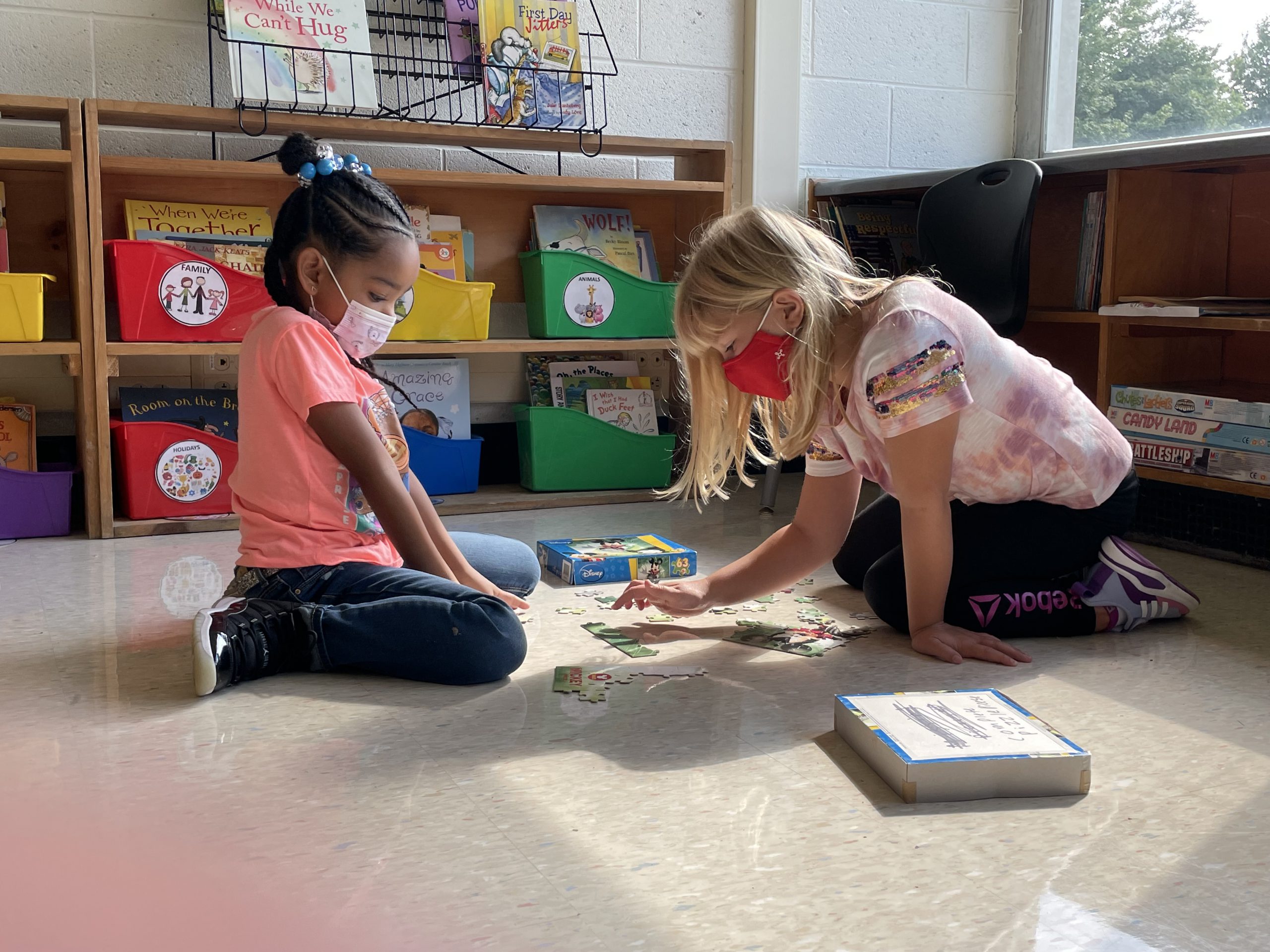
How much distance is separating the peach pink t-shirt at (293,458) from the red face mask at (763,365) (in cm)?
56

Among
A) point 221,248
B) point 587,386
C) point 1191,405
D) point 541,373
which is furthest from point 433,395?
point 1191,405

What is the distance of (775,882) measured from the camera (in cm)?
104

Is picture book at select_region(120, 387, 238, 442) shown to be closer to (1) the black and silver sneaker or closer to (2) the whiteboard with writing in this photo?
(1) the black and silver sneaker

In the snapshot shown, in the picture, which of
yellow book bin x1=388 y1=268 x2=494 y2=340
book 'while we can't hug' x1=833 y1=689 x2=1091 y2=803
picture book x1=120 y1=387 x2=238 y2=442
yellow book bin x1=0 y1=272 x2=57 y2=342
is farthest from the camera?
yellow book bin x1=388 y1=268 x2=494 y2=340

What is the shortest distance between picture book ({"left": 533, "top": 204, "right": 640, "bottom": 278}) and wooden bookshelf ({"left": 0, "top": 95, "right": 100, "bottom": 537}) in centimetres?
114

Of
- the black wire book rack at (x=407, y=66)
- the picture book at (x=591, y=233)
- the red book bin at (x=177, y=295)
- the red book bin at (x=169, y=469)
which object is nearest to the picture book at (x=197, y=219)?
the red book bin at (x=177, y=295)

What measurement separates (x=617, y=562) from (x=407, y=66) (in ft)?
5.04

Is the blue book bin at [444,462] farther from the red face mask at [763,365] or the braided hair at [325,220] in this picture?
the red face mask at [763,365]

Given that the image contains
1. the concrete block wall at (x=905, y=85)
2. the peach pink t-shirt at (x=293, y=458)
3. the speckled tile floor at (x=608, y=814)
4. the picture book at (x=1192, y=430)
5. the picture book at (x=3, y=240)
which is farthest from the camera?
the concrete block wall at (x=905, y=85)

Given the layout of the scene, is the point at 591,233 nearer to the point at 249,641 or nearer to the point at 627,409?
the point at 627,409

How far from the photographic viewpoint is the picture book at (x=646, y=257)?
3.29 metres

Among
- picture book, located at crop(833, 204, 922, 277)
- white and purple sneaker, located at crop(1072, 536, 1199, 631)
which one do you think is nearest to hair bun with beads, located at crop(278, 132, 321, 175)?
white and purple sneaker, located at crop(1072, 536, 1199, 631)

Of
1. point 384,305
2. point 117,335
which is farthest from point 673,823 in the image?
point 117,335

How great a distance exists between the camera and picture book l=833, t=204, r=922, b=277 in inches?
134
